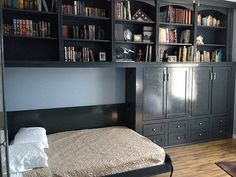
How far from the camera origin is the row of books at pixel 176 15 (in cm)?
372

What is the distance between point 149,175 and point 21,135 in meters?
1.63

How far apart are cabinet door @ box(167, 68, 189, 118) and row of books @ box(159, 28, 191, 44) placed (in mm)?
513

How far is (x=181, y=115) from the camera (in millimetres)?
3807

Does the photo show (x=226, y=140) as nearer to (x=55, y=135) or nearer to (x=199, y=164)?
(x=199, y=164)

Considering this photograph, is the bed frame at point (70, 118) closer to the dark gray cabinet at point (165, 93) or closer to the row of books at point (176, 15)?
the dark gray cabinet at point (165, 93)

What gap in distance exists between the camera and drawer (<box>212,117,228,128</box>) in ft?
13.5

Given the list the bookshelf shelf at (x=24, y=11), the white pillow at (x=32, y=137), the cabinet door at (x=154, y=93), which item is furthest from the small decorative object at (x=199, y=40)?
the white pillow at (x=32, y=137)

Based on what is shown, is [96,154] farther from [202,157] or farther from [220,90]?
[220,90]

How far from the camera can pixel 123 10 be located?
11.2 ft

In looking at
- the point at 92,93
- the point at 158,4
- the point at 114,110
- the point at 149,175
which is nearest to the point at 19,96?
the point at 92,93

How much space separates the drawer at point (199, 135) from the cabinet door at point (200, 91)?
326 millimetres

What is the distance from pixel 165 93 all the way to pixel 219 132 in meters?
1.43

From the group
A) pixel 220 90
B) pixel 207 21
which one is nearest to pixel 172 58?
pixel 207 21

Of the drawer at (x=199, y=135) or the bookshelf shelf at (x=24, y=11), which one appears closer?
the bookshelf shelf at (x=24, y=11)
